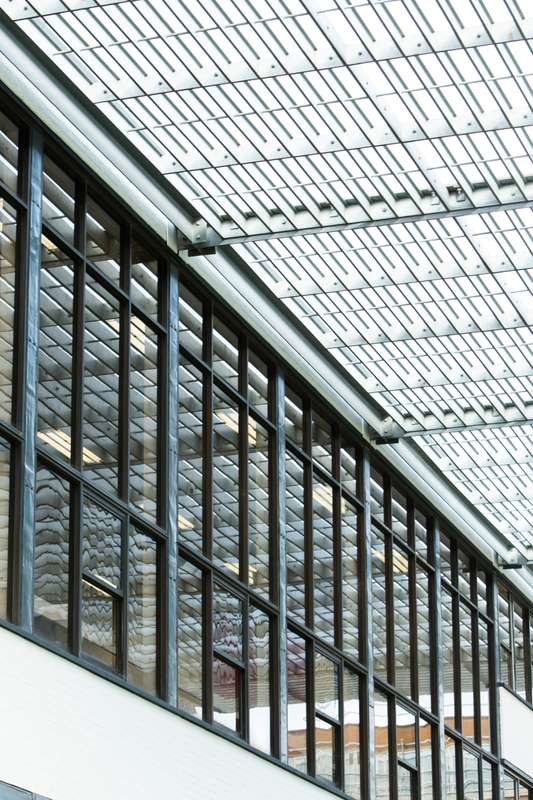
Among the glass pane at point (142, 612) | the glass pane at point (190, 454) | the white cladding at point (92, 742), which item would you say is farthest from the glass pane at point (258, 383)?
the white cladding at point (92, 742)

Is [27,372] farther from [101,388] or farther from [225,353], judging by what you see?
[225,353]

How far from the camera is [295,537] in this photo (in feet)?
81.4

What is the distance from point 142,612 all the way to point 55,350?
9.97ft

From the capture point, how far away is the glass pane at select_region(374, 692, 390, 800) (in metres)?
26.4

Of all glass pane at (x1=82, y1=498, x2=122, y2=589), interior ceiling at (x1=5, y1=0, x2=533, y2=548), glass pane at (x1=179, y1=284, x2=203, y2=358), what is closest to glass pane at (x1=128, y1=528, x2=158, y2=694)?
glass pane at (x1=82, y1=498, x2=122, y2=589)

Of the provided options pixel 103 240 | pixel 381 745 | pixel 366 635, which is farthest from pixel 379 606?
pixel 103 240

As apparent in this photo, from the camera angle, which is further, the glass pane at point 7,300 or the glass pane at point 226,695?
the glass pane at point 226,695

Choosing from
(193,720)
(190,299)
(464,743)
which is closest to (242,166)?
(190,299)

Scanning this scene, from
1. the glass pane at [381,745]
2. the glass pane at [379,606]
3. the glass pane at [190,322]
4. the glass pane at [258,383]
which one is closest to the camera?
the glass pane at [190,322]

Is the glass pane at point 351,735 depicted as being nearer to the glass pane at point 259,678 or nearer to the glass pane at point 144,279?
the glass pane at point 259,678

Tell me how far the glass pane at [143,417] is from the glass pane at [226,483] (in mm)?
1741

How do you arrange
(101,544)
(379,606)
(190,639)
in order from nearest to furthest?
(101,544) → (190,639) → (379,606)

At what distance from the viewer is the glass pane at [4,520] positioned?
1676cm

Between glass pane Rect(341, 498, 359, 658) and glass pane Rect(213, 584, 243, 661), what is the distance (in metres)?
3.72
